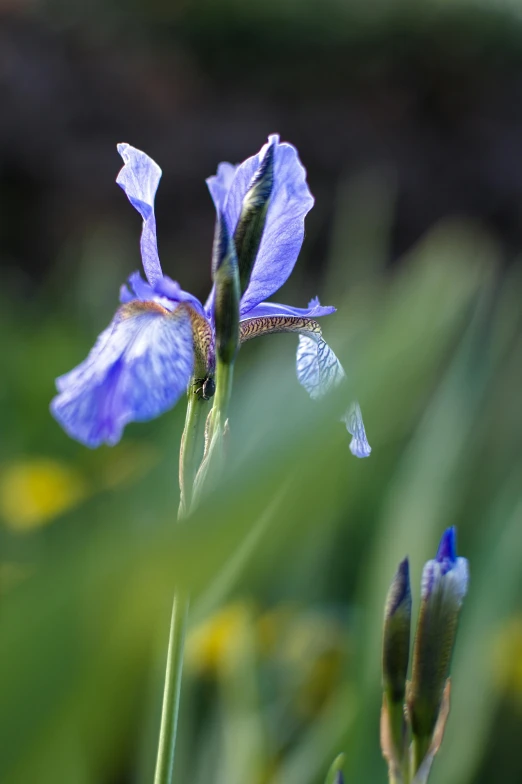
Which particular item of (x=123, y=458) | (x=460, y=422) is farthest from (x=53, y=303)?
(x=460, y=422)

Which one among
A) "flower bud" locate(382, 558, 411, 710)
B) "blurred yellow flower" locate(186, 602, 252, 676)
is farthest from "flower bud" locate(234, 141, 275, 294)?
"blurred yellow flower" locate(186, 602, 252, 676)

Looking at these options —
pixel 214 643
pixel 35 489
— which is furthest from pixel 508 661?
pixel 35 489

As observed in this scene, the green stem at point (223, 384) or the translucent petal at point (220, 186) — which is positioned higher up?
the translucent petal at point (220, 186)

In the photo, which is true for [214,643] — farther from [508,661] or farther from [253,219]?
[253,219]

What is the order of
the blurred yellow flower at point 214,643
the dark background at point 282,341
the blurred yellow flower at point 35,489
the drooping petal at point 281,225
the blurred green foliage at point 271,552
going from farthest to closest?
the blurred yellow flower at point 35,489 → the blurred yellow flower at point 214,643 → the drooping petal at point 281,225 → the dark background at point 282,341 → the blurred green foliage at point 271,552

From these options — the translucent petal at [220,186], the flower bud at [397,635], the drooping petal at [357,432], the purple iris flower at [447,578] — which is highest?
the translucent petal at [220,186]

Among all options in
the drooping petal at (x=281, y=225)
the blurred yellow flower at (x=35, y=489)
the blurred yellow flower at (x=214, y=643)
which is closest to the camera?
the drooping petal at (x=281, y=225)

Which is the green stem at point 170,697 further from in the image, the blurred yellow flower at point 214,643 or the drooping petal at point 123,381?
the blurred yellow flower at point 214,643

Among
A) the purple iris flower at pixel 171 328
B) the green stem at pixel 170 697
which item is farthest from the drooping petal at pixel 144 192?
the green stem at pixel 170 697

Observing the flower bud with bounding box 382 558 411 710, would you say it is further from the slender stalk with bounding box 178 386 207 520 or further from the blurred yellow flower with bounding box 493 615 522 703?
the blurred yellow flower with bounding box 493 615 522 703
